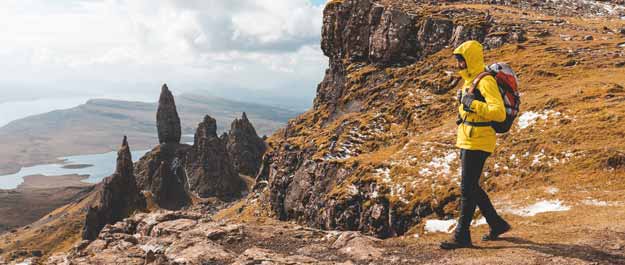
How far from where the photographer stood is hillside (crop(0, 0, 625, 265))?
616 inches

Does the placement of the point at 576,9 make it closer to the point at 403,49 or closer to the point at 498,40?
the point at 498,40

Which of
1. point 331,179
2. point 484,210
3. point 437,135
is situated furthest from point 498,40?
point 484,210

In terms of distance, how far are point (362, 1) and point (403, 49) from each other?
1493cm

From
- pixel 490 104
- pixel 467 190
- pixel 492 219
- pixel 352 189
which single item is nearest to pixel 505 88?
pixel 490 104

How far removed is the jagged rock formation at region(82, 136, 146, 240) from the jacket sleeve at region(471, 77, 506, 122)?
525 feet

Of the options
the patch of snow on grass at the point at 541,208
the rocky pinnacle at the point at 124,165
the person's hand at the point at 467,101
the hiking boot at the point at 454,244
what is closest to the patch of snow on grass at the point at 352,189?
the patch of snow on grass at the point at 541,208

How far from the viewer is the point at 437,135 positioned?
35.4 metres

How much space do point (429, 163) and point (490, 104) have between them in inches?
784

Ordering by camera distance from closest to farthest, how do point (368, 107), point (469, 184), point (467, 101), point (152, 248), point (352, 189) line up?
point (467, 101)
point (469, 184)
point (152, 248)
point (352, 189)
point (368, 107)

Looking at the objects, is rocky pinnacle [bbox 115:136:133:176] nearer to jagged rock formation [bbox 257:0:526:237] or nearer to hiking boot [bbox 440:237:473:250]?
jagged rock formation [bbox 257:0:526:237]

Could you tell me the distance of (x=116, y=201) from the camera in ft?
513

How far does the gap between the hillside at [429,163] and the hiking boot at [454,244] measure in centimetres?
26

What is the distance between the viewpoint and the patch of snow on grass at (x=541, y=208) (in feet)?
58.0

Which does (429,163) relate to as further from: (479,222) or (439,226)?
(479,222)
